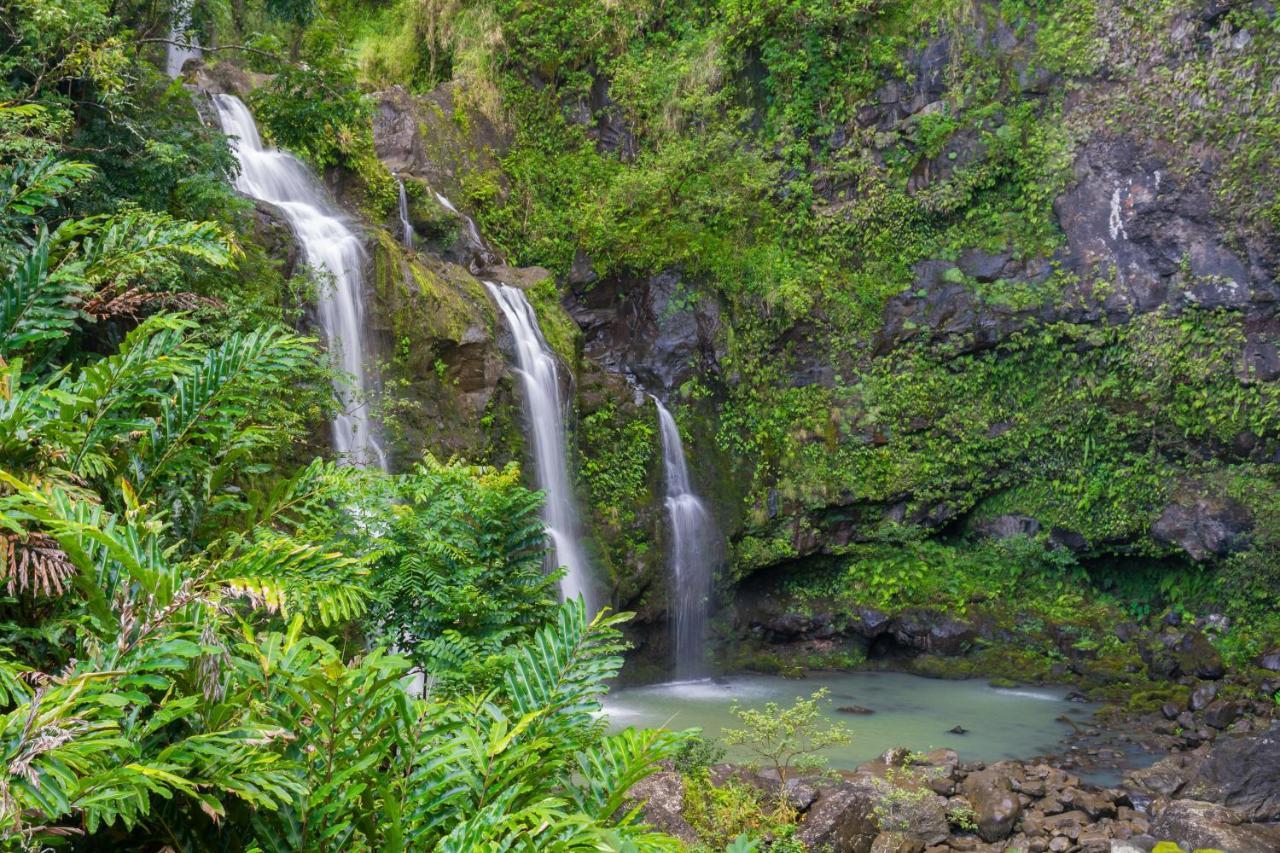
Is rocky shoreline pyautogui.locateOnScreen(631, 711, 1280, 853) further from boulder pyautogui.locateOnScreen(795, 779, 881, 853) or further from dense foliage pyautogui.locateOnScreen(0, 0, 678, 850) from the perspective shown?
dense foliage pyautogui.locateOnScreen(0, 0, 678, 850)

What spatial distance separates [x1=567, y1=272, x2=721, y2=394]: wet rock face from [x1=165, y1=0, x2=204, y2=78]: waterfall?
625 cm

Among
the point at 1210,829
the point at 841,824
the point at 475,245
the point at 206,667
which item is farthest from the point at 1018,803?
the point at 475,245

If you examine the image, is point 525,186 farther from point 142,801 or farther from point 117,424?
point 142,801

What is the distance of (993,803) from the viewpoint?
23.3 feet

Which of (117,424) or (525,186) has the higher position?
(525,186)

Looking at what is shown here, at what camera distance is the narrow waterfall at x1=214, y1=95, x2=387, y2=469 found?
27.9ft

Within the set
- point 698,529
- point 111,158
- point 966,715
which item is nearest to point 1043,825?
point 966,715

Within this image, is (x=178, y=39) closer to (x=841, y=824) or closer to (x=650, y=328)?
(x=650, y=328)

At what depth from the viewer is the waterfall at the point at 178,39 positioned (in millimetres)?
7957

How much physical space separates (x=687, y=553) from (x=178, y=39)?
8.55 metres

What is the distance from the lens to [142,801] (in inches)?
62.6

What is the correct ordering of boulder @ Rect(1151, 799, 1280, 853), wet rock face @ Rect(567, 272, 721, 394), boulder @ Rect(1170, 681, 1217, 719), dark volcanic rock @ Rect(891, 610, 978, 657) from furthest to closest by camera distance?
wet rock face @ Rect(567, 272, 721, 394) < dark volcanic rock @ Rect(891, 610, 978, 657) < boulder @ Rect(1170, 681, 1217, 719) < boulder @ Rect(1151, 799, 1280, 853)

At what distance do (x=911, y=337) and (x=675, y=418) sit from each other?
3.96 metres

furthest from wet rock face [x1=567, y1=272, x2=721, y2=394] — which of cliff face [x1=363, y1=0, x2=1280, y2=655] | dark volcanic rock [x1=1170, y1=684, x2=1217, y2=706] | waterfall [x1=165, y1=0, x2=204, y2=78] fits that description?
dark volcanic rock [x1=1170, y1=684, x2=1217, y2=706]
